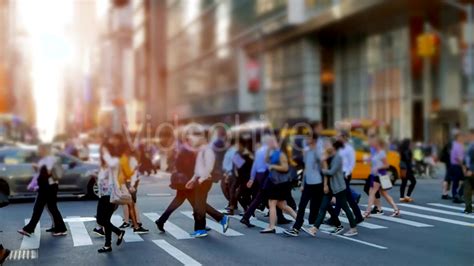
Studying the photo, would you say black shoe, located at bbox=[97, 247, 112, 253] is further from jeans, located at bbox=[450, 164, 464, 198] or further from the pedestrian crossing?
jeans, located at bbox=[450, 164, 464, 198]

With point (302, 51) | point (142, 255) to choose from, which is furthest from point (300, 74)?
point (142, 255)

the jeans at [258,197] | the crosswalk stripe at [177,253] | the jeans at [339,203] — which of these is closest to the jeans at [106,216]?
the crosswalk stripe at [177,253]

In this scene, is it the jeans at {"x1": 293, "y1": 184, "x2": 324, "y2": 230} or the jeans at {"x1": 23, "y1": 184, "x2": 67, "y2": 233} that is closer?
the jeans at {"x1": 23, "y1": 184, "x2": 67, "y2": 233}

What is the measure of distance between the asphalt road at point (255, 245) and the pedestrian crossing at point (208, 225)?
0.02 meters

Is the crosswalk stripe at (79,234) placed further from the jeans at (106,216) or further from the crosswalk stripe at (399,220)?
the crosswalk stripe at (399,220)

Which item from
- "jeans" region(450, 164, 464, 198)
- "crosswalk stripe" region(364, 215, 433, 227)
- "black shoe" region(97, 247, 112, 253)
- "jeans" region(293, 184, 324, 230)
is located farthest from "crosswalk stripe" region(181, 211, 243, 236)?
"jeans" region(450, 164, 464, 198)

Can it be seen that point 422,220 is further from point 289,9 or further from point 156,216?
point 289,9

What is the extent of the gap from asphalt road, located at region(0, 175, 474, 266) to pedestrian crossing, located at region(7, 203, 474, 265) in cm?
2

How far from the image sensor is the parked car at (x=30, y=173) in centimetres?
1825

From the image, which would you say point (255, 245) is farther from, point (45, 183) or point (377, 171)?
point (377, 171)

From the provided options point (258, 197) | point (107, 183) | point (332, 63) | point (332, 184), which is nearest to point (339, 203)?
point (332, 184)

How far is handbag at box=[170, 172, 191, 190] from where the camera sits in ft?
40.3

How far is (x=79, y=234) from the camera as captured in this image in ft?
41.1

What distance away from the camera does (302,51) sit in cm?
6056
